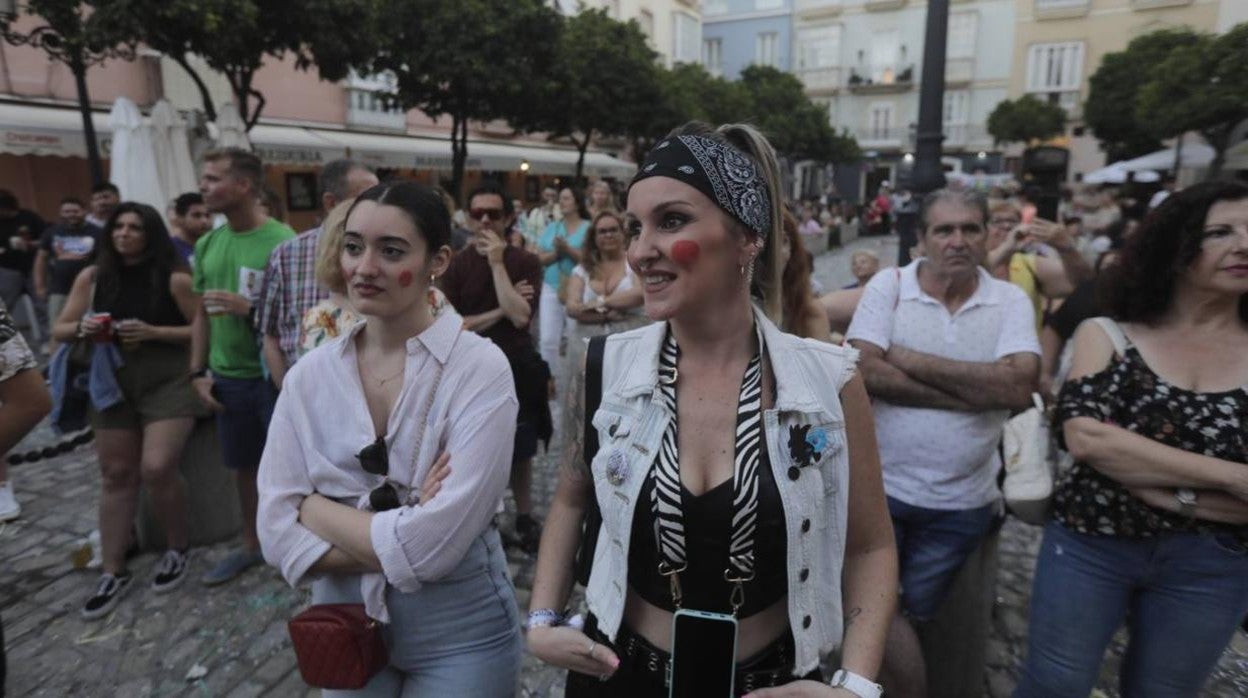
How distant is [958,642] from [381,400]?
2.43 m

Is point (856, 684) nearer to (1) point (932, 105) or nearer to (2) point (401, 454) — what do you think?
(2) point (401, 454)

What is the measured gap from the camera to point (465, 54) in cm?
1391

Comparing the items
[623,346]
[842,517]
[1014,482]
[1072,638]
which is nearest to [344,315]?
[623,346]

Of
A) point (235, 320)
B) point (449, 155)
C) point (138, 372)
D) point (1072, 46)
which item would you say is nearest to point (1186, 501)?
point (235, 320)

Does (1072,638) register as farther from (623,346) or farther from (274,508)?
(274,508)

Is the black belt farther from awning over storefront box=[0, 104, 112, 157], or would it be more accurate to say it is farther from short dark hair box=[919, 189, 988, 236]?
awning over storefront box=[0, 104, 112, 157]

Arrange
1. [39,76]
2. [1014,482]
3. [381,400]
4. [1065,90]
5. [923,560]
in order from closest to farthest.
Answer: [381,400], [1014,482], [923,560], [39,76], [1065,90]

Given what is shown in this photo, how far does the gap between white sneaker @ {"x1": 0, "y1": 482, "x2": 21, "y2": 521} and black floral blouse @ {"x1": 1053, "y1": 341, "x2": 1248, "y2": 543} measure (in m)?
6.13

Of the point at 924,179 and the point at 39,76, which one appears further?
the point at 39,76

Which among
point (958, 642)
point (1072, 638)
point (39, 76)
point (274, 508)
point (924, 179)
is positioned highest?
point (39, 76)

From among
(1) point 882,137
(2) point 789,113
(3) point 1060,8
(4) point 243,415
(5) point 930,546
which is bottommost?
(5) point 930,546

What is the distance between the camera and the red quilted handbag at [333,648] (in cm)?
179

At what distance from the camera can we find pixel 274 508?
1933mm

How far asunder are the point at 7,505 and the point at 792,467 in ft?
19.0
